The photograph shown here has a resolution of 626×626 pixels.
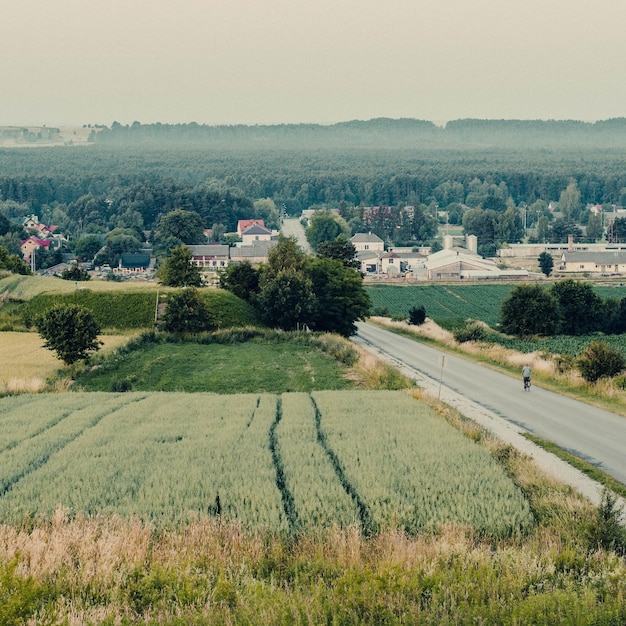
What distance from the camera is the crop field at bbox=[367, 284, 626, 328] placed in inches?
3556

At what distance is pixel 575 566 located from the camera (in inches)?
416

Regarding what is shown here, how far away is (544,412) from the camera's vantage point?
2448cm

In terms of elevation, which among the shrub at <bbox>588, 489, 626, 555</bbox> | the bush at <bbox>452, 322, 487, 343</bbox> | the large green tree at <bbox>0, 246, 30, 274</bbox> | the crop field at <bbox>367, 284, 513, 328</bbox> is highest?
the shrub at <bbox>588, 489, 626, 555</bbox>

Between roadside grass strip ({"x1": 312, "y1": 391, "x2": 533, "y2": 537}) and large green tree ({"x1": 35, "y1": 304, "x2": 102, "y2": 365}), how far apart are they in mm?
15385

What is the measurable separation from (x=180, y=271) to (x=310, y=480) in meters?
47.8

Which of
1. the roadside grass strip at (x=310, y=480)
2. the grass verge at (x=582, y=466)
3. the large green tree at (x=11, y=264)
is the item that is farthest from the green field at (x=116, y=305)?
the roadside grass strip at (x=310, y=480)

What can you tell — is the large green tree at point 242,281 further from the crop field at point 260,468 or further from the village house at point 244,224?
the village house at point 244,224

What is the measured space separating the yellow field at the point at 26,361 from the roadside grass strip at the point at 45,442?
3.77 meters

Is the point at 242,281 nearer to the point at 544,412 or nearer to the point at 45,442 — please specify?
the point at 544,412

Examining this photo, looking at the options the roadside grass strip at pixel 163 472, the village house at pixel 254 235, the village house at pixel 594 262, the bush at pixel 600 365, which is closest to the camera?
the roadside grass strip at pixel 163 472

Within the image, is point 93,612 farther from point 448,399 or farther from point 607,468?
point 448,399

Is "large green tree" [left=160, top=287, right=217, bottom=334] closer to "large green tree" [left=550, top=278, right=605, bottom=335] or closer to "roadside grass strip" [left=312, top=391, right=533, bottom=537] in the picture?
"roadside grass strip" [left=312, top=391, right=533, bottom=537]

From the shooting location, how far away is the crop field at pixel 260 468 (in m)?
12.4

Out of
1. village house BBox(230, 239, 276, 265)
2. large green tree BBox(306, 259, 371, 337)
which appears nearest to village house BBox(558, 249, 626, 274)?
village house BBox(230, 239, 276, 265)
